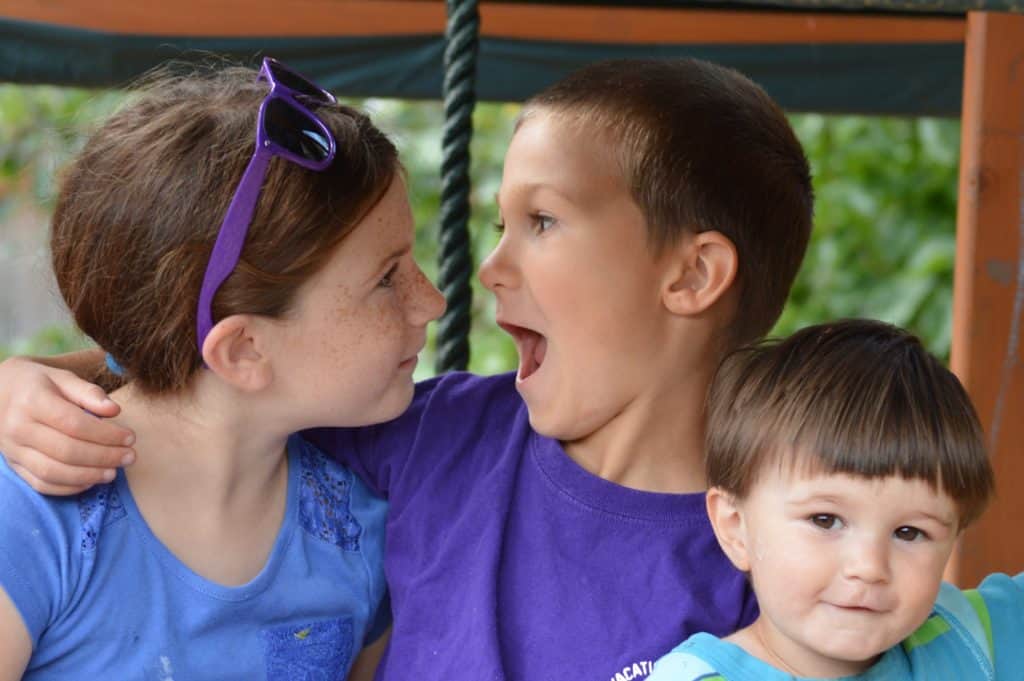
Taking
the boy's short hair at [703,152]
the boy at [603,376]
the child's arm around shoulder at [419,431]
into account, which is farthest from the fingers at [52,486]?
the boy's short hair at [703,152]

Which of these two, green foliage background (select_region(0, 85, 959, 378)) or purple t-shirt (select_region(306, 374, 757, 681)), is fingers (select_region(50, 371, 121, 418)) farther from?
green foliage background (select_region(0, 85, 959, 378))

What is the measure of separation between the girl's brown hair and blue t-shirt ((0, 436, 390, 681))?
0.21 metres

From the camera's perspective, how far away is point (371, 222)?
1875mm

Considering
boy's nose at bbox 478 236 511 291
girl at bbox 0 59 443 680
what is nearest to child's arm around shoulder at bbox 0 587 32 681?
girl at bbox 0 59 443 680

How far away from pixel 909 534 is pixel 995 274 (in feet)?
2.00

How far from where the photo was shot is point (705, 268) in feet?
6.25

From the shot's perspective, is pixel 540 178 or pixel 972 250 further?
pixel 972 250

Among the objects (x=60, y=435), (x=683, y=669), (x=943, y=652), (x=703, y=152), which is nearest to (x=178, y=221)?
(x=60, y=435)

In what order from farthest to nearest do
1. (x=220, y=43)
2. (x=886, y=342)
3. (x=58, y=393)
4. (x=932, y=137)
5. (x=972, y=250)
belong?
(x=932, y=137) → (x=220, y=43) → (x=972, y=250) → (x=58, y=393) → (x=886, y=342)

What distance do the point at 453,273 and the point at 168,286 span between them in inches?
20.4

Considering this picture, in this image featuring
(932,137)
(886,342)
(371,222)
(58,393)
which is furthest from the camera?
(932,137)

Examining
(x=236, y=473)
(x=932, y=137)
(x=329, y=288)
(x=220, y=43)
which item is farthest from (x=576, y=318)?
(x=932, y=137)

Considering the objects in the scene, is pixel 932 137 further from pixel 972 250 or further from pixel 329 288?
pixel 329 288

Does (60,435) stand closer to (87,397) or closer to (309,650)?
(87,397)
